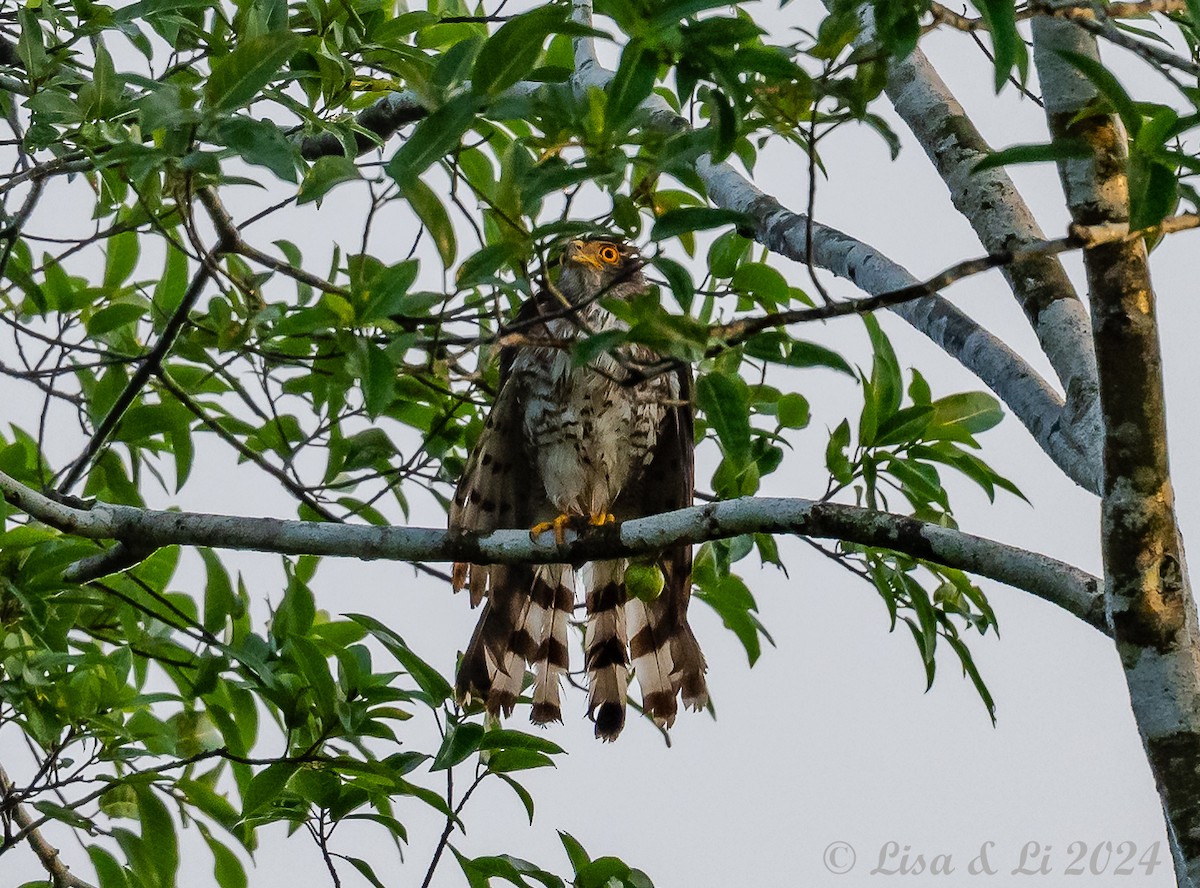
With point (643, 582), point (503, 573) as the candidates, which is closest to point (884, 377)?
point (643, 582)

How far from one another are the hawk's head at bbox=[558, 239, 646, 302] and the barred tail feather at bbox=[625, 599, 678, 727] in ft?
4.62

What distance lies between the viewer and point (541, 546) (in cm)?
355

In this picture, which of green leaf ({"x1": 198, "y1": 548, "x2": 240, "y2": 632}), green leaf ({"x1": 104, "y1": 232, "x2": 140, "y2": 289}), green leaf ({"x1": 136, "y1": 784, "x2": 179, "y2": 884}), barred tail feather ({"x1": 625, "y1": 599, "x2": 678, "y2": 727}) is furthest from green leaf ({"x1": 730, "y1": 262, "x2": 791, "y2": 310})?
green leaf ({"x1": 136, "y1": 784, "x2": 179, "y2": 884})

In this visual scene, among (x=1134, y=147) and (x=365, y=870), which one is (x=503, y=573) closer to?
(x=365, y=870)

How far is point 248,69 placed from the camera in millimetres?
2691

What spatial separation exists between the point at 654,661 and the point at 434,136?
274 centimetres

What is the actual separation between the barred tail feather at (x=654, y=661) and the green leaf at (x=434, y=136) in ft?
8.30

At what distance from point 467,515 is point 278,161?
7.72 feet

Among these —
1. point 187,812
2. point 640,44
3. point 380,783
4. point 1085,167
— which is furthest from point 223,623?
point 1085,167

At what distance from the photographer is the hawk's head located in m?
5.48

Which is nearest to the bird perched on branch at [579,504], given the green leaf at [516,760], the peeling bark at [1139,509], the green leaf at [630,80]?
the green leaf at [516,760]

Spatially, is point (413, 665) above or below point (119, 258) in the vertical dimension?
below

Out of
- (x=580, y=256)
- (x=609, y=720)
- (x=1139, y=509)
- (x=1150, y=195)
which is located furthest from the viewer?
(x=580, y=256)

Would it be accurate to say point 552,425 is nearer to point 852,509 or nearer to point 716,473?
point 716,473
